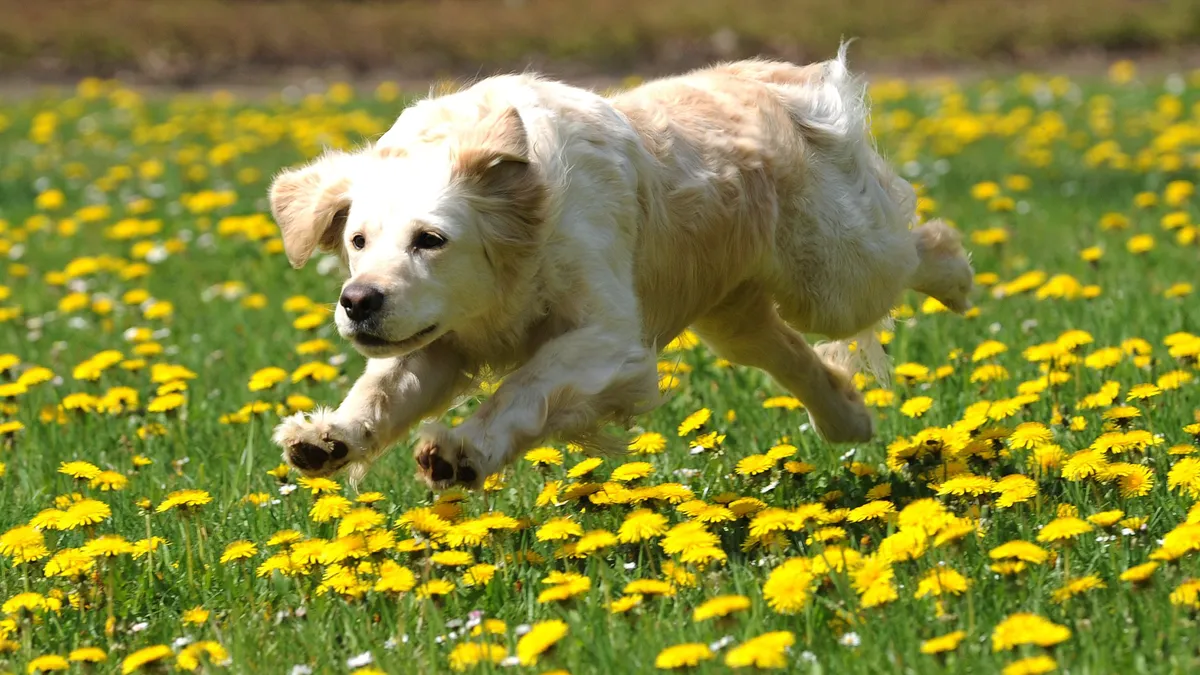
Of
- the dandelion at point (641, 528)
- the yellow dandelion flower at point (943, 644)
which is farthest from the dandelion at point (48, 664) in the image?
the yellow dandelion flower at point (943, 644)

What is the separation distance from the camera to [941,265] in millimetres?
5395

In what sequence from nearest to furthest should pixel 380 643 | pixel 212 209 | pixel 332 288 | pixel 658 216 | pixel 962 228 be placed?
1. pixel 380 643
2. pixel 658 216
3. pixel 332 288
4. pixel 962 228
5. pixel 212 209

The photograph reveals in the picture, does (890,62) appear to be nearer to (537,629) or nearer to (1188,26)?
(1188,26)

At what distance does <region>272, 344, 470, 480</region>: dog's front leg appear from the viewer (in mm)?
3883

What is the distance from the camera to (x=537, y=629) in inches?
Result: 117

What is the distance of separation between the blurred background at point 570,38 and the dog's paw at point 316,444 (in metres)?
13.3

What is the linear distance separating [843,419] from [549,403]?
148 centimetres

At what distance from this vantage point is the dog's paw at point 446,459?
3.60m

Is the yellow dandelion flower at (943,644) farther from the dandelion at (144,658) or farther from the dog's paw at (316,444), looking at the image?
the dog's paw at (316,444)

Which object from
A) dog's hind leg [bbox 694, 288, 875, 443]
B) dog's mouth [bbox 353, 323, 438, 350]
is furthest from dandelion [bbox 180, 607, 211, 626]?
dog's hind leg [bbox 694, 288, 875, 443]

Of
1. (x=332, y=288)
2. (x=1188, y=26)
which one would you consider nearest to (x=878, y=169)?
(x=332, y=288)

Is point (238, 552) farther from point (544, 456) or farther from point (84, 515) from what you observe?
point (544, 456)

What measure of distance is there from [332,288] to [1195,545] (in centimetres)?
503

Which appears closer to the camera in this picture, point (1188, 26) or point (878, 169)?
point (878, 169)
